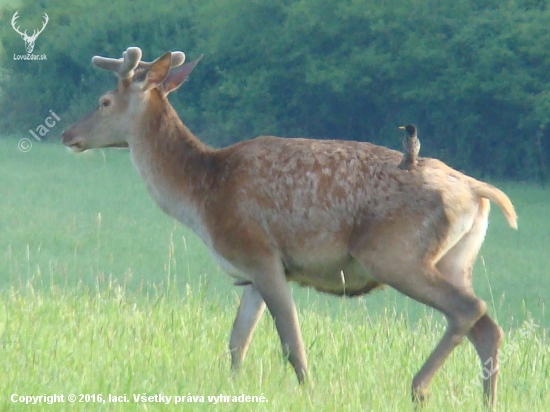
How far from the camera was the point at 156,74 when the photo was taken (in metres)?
6.41

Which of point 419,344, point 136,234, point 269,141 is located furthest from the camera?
point 136,234

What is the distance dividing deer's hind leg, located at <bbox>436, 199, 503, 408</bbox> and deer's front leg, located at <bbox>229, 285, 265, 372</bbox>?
1182 mm

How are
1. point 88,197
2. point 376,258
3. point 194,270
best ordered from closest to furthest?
1. point 376,258
2. point 194,270
3. point 88,197

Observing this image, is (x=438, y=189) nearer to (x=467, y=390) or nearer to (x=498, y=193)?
(x=498, y=193)

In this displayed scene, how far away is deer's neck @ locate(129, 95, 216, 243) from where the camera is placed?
6168mm

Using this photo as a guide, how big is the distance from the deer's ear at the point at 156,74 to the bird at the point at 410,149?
1.65 metres

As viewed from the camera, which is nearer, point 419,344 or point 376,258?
point 376,258

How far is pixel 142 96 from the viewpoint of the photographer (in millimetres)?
6465

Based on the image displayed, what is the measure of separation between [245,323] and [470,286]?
136cm

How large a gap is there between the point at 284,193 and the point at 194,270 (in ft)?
27.3

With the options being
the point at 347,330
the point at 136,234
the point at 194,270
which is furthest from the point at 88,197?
the point at 347,330

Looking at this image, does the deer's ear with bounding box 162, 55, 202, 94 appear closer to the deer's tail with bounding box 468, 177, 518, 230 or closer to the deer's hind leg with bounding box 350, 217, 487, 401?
the deer's hind leg with bounding box 350, 217, 487, 401

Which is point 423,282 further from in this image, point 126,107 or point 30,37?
point 30,37

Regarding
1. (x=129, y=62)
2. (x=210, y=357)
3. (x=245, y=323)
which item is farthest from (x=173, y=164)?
(x=210, y=357)
